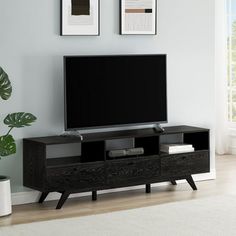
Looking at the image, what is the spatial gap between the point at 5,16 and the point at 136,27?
133 centimetres

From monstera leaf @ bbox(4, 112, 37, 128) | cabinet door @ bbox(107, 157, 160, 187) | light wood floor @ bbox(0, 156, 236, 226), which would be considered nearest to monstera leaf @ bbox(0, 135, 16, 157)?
monstera leaf @ bbox(4, 112, 37, 128)

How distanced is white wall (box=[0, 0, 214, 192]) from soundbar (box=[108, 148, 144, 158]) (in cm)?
54

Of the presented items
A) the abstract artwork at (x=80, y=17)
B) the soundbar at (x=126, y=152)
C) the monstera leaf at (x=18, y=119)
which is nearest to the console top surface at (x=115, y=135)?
the soundbar at (x=126, y=152)

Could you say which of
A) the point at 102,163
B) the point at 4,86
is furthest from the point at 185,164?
the point at 4,86

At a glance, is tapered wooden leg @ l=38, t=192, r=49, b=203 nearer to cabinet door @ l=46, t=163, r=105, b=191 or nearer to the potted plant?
cabinet door @ l=46, t=163, r=105, b=191

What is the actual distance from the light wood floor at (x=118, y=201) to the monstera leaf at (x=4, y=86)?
100 cm

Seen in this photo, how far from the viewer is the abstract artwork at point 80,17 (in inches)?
250

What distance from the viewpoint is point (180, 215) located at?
18.6 ft

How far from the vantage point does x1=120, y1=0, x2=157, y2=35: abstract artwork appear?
6.69 meters

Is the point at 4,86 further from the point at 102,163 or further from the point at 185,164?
the point at 185,164

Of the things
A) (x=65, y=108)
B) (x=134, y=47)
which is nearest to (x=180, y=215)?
(x=65, y=108)

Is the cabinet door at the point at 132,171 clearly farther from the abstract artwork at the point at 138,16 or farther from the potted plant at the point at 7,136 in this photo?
the abstract artwork at the point at 138,16

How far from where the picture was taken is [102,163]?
623cm

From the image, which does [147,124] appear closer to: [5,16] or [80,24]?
[80,24]
